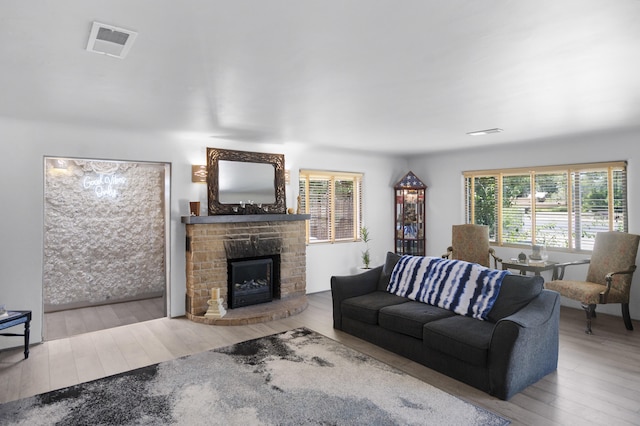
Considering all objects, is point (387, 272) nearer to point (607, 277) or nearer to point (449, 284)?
point (449, 284)

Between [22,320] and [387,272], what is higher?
[387,272]

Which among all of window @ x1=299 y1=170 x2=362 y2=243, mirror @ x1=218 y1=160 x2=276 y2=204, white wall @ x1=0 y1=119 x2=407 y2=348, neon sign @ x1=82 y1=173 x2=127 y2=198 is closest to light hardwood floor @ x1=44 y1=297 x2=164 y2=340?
white wall @ x1=0 y1=119 x2=407 y2=348

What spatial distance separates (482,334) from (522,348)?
12.0 inches

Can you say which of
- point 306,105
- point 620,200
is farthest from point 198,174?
point 620,200

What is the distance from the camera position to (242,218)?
537 cm

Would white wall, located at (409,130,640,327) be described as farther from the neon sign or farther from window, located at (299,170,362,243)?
the neon sign

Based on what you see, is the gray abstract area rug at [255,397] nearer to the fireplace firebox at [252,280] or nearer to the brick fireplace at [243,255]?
the brick fireplace at [243,255]

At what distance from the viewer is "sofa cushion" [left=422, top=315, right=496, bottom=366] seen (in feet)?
10.0

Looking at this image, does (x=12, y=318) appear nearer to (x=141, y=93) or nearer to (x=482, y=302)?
(x=141, y=93)

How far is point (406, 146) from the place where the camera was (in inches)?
241

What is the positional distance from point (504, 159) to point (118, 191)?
6.18 meters

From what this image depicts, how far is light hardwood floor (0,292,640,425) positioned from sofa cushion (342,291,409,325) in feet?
0.85

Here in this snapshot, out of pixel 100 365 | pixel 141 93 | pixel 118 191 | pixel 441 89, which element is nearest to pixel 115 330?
pixel 100 365

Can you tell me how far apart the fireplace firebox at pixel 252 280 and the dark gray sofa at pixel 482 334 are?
64.0 inches
